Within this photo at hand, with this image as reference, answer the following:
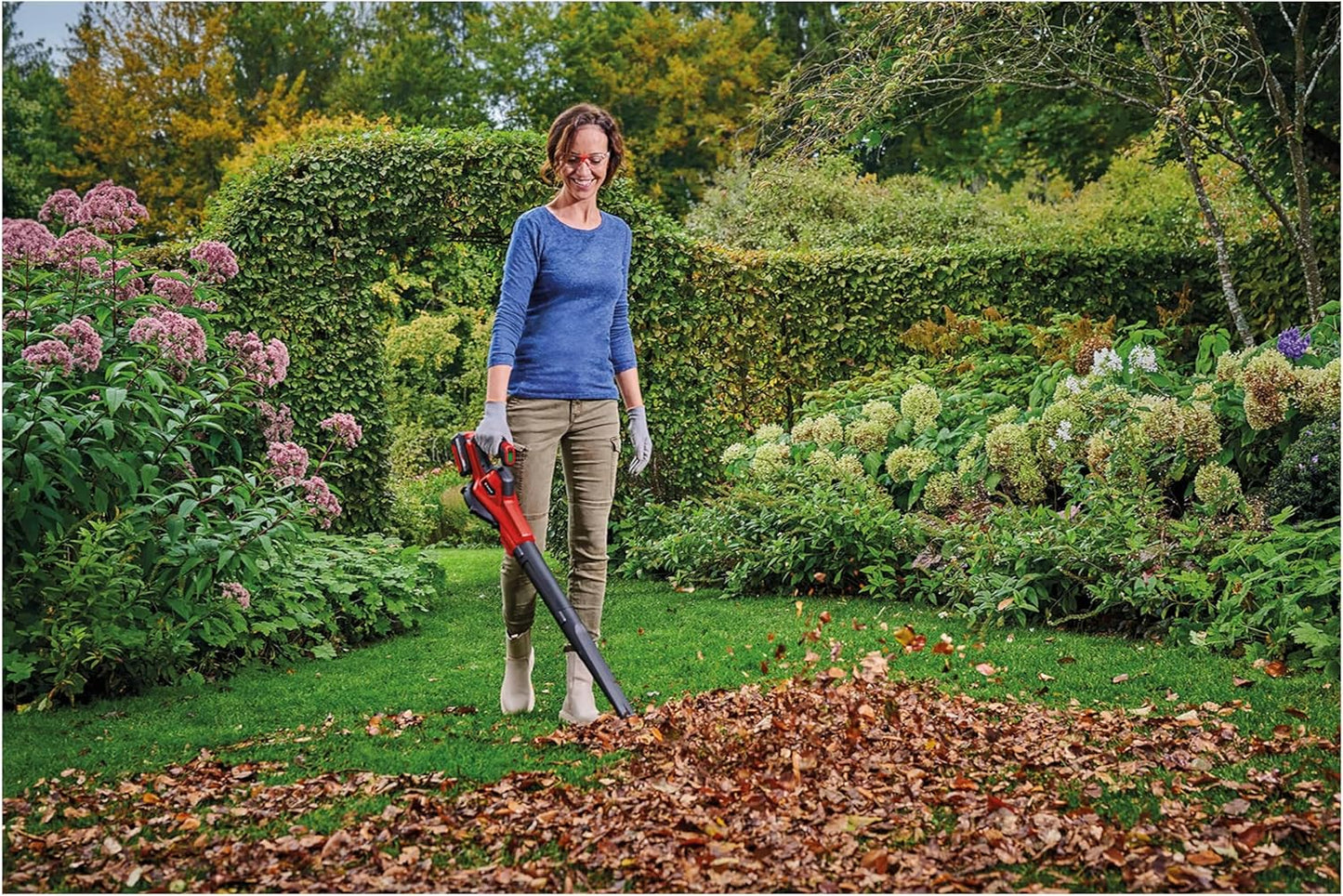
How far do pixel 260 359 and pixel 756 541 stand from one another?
2.62 metres

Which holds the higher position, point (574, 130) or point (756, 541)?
point (574, 130)

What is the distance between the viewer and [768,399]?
743 centimetres

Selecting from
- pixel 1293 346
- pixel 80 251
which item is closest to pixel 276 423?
pixel 80 251

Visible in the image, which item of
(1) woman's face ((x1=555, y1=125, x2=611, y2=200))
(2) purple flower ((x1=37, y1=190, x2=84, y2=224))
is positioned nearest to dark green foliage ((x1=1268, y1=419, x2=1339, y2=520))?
(1) woman's face ((x1=555, y1=125, x2=611, y2=200))

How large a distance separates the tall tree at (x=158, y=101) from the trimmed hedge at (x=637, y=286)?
14.1 meters

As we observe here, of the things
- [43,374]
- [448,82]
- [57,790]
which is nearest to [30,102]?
[448,82]

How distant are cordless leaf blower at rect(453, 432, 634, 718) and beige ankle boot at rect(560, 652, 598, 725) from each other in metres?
0.11

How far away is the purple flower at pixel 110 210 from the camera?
4324 mm

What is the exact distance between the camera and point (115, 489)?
3693 mm

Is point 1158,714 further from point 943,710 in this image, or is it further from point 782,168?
point 782,168

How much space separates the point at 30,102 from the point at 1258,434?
65.5 ft

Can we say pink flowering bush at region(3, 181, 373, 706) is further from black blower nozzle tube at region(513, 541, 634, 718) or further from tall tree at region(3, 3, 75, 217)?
tall tree at region(3, 3, 75, 217)

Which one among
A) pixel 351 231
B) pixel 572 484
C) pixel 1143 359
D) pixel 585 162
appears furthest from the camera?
pixel 351 231

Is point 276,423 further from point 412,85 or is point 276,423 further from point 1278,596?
point 412,85
